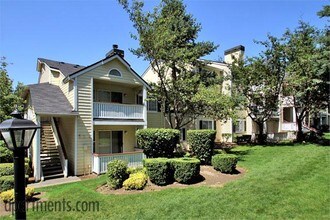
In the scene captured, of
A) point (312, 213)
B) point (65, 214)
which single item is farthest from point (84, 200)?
point (312, 213)

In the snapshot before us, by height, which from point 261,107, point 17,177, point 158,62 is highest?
point 158,62

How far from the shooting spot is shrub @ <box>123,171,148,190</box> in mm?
9539

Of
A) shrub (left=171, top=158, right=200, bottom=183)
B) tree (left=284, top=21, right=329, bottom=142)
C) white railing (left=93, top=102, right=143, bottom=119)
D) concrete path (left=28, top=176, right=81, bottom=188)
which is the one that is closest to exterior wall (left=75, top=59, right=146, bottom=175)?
white railing (left=93, top=102, right=143, bottom=119)

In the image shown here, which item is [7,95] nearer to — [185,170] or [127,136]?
[127,136]

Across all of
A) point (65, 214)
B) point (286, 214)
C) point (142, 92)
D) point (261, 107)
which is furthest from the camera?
point (261, 107)

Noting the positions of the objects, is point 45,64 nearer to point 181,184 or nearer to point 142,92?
point 142,92

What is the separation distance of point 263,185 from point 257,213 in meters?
2.53

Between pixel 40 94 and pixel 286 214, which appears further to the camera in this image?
pixel 40 94

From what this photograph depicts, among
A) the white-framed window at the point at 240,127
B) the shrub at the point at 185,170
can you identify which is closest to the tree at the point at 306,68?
the white-framed window at the point at 240,127

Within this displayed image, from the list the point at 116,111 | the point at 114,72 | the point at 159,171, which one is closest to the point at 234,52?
the point at 114,72

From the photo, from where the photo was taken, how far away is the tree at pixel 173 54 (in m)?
15.9

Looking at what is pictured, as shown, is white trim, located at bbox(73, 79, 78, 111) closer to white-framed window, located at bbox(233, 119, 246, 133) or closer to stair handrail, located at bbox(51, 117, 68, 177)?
stair handrail, located at bbox(51, 117, 68, 177)

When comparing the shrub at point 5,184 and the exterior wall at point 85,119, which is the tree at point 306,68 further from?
the shrub at point 5,184

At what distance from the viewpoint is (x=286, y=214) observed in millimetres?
6590
